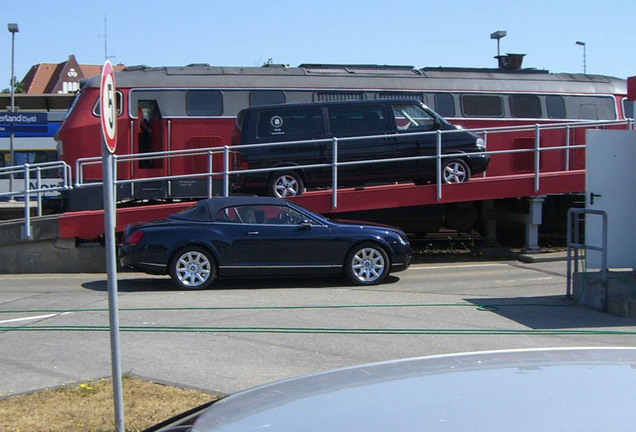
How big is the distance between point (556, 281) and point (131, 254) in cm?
708

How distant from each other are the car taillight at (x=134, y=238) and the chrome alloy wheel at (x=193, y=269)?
2.42ft

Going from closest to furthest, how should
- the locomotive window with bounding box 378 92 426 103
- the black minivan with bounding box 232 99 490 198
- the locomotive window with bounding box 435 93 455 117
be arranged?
1. the black minivan with bounding box 232 99 490 198
2. the locomotive window with bounding box 378 92 426 103
3. the locomotive window with bounding box 435 93 455 117

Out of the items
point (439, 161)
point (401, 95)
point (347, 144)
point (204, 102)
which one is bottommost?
point (439, 161)

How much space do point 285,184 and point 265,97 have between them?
3295mm

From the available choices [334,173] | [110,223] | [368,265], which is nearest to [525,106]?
[334,173]

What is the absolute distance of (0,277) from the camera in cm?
1433

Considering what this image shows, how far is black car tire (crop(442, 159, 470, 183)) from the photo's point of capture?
15742 mm

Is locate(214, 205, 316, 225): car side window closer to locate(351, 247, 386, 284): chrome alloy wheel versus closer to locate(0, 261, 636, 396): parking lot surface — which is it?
locate(351, 247, 386, 284): chrome alloy wheel

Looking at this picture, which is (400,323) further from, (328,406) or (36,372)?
(328,406)

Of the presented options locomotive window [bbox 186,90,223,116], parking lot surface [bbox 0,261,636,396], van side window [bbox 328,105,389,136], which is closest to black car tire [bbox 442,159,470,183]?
van side window [bbox 328,105,389,136]

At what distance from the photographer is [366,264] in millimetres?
12727

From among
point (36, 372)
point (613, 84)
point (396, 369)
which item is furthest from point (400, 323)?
point (613, 84)

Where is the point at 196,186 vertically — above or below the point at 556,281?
above

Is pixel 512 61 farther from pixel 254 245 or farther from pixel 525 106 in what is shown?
pixel 254 245
